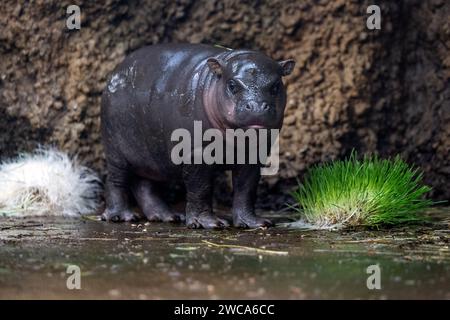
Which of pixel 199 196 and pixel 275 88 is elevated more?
pixel 275 88

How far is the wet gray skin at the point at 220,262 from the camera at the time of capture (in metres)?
3.60

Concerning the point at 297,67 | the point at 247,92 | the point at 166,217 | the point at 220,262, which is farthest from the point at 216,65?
the point at 220,262

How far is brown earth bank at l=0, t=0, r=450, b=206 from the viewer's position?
24.6ft

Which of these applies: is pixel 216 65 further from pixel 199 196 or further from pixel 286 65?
pixel 199 196

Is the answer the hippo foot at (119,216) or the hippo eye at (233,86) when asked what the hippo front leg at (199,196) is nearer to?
the hippo eye at (233,86)

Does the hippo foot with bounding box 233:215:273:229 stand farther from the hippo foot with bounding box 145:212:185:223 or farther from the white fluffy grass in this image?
the white fluffy grass

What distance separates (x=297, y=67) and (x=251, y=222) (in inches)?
77.4

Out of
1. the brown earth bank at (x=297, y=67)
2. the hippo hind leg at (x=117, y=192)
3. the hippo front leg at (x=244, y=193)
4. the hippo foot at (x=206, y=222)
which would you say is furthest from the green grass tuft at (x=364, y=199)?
the hippo hind leg at (x=117, y=192)

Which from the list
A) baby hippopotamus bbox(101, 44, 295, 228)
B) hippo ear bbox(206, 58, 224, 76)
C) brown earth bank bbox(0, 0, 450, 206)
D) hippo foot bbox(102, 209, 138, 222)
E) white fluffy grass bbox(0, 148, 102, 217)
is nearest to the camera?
baby hippopotamus bbox(101, 44, 295, 228)

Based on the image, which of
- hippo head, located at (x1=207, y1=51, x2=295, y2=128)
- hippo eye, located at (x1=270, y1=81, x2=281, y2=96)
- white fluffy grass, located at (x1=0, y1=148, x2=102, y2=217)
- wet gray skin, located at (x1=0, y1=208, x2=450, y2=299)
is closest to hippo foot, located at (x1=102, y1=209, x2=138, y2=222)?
white fluffy grass, located at (x1=0, y1=148, x2=102, y2=217)

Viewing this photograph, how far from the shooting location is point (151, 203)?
6.94 metres

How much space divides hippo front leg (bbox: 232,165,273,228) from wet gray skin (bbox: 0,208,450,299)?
0.32 m
